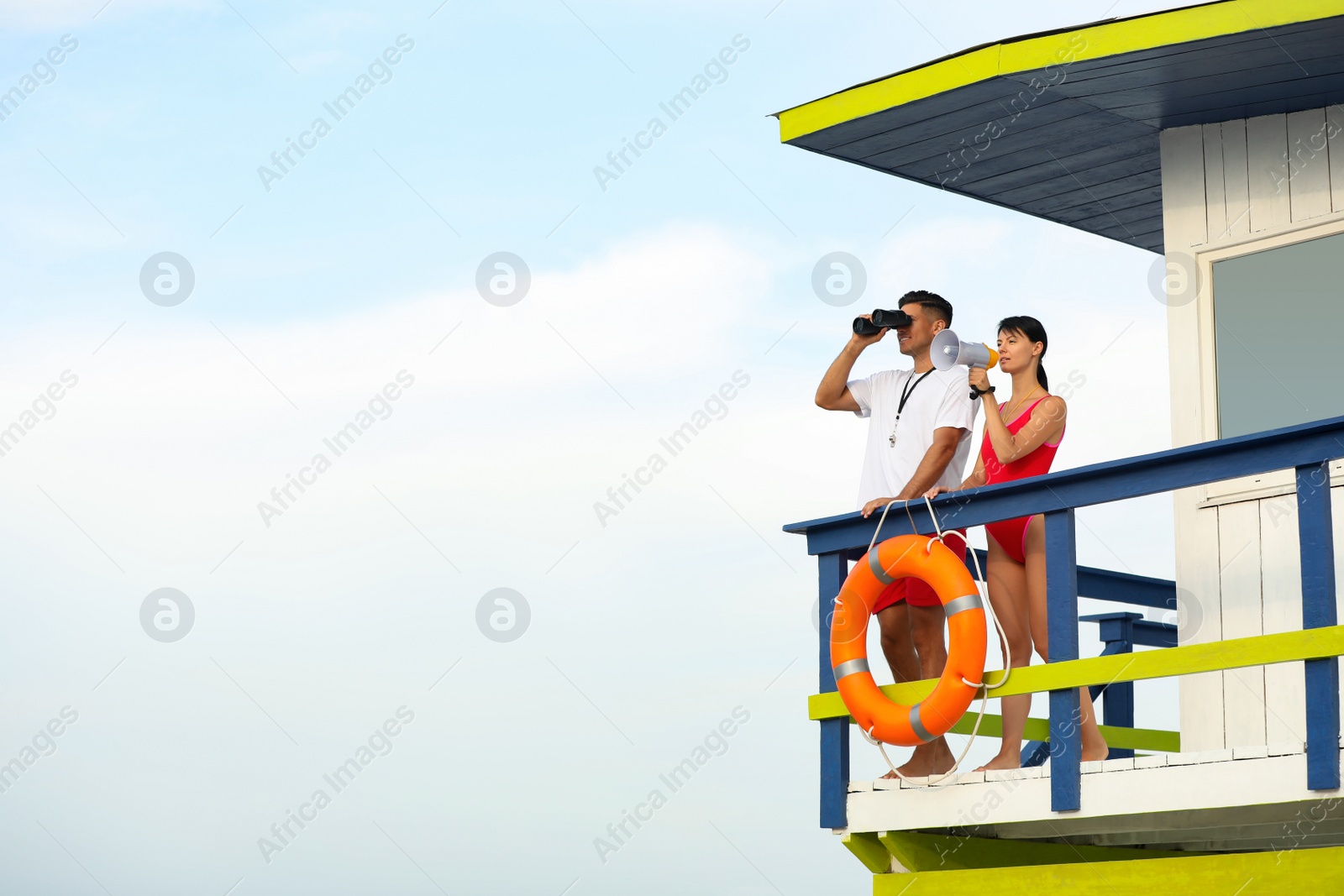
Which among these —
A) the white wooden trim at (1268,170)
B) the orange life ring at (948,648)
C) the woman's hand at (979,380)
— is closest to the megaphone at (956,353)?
the woman's hand at (979,380)

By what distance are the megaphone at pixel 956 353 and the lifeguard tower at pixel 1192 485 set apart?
20.7 inches

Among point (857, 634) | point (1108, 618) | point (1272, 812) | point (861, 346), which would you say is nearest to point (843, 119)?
point (861, 346)

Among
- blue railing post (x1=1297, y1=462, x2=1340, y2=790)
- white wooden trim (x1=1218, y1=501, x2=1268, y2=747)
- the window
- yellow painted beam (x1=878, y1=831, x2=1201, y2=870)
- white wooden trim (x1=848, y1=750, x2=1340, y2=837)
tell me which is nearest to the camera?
blue railing post (x1=1297, y1=462, x2=1340, y2=790)

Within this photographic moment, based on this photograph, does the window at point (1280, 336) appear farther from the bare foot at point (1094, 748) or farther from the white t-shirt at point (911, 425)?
the bare foot at point (1094, 748)

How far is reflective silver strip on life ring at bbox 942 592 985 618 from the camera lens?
16.9ft

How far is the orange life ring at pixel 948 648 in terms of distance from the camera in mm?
5121

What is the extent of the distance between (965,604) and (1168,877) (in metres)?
1.04

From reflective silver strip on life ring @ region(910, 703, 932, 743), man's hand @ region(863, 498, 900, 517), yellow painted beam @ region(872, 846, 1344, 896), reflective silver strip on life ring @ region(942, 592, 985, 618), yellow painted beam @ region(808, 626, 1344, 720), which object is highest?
man's hand @ region(863, 498, 900, 517)

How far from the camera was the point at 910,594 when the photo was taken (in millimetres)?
5562

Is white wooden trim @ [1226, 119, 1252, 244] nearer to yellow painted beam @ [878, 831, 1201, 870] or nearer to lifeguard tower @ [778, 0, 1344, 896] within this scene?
lifeguard tower @ [778, 0, 1344, 896]

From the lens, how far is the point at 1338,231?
5.87 m

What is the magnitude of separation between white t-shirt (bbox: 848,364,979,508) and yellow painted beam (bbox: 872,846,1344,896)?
138cm

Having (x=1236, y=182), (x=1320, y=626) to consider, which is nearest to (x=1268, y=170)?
(x=1236, y=182)

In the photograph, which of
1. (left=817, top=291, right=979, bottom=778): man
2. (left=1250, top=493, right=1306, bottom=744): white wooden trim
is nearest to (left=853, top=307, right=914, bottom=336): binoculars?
(left=817, top=291, right=979, bottom=778): man
